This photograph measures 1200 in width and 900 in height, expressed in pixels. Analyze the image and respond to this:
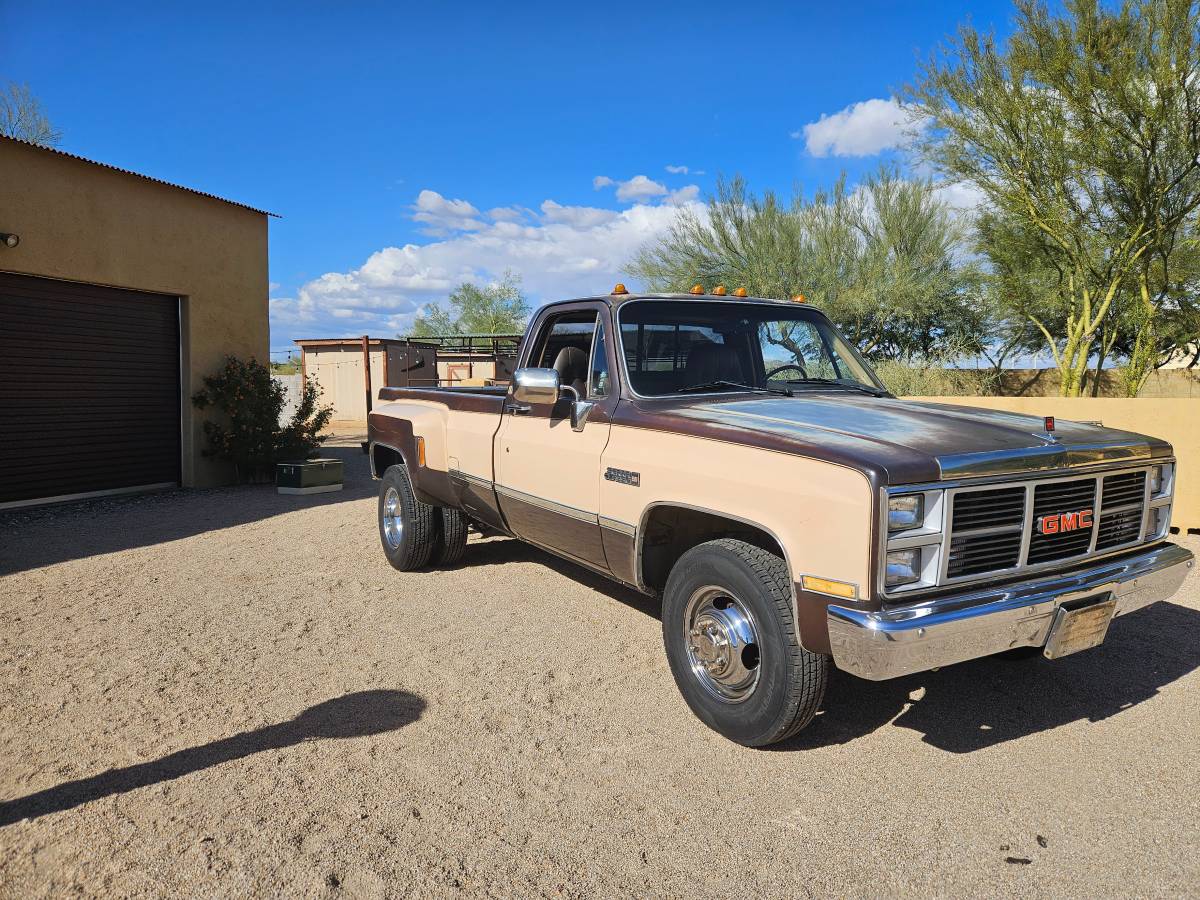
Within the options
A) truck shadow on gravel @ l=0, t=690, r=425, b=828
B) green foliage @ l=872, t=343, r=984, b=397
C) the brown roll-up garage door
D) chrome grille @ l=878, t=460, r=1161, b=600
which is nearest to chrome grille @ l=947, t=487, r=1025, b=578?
chrome grille @ l=878, t=460, r=1161, b=600

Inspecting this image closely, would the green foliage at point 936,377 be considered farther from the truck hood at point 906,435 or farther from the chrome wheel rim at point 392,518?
the truck hood at point 906,435

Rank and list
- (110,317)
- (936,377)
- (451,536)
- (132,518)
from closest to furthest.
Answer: (451,536) → (132,518) → (110,317) → (936,377)

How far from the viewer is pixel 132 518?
870cm

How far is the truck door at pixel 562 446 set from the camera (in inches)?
164

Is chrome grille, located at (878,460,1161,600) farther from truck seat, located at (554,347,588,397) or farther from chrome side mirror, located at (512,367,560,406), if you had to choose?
truck seat, located at (554,347,588,397)

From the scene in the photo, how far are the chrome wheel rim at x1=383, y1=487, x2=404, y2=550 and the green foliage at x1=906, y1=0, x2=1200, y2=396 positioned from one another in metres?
11.9

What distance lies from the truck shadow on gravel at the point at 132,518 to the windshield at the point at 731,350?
17.7 feet

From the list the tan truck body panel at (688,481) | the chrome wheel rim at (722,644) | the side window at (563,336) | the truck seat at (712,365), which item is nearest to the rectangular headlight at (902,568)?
the tan truck body panel at (688,481)

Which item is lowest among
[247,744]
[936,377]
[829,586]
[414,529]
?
[247,744]

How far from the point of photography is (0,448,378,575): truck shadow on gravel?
714cm

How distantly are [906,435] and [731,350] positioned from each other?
1.60 meters

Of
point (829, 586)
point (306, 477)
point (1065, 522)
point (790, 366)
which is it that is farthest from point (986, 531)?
point (306, 477)

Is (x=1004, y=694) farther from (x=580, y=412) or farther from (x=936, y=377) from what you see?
(x=936, y=377)

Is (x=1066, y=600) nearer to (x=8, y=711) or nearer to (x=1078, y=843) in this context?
(x=1078, y=843)
